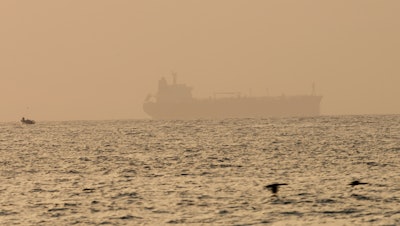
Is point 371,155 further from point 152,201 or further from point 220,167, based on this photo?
point 152,201

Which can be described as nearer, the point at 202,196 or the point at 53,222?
the point at 53,222

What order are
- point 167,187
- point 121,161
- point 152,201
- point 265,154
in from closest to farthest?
point 152,201 → point 167,187 → point 121,161 → point 265,154

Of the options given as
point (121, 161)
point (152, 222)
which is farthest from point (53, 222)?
point (121, 161)

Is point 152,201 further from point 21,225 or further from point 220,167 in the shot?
point 220,167

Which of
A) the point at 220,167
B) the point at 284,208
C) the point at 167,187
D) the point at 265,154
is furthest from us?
the point at 265,154

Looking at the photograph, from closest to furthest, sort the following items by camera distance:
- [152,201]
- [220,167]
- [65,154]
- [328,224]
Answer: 1. [328,224]
2. [152,201]
3. [220,167]
4. [65,154]

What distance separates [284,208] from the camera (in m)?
40.2

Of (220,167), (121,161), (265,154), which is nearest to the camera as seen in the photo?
(220,167)

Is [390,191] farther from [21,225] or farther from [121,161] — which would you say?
[121,161]

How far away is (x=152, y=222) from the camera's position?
37.3 m

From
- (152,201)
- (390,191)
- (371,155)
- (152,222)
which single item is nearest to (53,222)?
(152,222)

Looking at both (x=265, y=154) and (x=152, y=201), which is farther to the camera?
(x=265, y=154)

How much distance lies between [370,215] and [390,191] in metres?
8.43

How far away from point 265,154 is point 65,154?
20.6 meters
